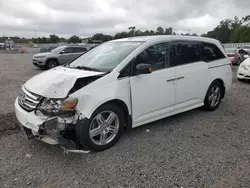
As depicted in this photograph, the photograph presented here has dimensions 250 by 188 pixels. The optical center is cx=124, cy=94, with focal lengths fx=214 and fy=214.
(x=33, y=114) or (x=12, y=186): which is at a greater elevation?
(x=33, y=114)

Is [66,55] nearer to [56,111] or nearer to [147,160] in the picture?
[56,111]

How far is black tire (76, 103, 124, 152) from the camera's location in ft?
9.34

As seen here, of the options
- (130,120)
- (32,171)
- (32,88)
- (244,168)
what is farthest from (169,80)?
(32,171)

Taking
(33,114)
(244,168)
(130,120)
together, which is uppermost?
(33,114)

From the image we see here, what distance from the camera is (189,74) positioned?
4145mm

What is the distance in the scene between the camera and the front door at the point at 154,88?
11.2ft

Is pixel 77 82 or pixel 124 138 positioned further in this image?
pixel 124 138

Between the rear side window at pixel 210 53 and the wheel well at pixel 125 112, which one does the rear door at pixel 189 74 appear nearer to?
the rear side window at pixel 210 53

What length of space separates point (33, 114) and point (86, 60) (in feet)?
5.09

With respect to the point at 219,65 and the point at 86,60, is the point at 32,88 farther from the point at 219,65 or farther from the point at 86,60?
the point at 219,65

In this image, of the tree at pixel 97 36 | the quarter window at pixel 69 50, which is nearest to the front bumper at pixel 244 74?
the quarter window at pixel 69 50

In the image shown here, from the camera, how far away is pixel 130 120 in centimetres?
340

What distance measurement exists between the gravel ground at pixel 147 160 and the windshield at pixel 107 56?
1272 mm

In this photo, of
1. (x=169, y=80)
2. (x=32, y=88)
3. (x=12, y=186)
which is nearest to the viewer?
(x=12, y=186)
